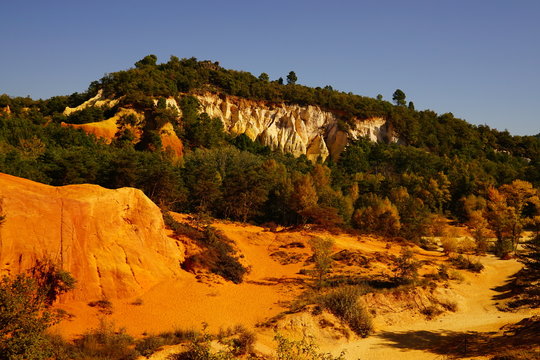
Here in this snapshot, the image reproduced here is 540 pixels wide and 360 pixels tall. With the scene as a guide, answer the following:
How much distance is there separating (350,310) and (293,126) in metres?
62.1

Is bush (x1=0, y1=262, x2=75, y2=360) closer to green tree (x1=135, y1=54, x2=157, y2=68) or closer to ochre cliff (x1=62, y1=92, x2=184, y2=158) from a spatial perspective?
ochre cliff (x1=62, y1=92, x2=184, y2=158)

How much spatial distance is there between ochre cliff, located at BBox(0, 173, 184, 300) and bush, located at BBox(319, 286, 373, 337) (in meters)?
7.65

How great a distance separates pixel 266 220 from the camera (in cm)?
4066

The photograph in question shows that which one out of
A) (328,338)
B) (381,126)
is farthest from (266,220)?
(381,126)

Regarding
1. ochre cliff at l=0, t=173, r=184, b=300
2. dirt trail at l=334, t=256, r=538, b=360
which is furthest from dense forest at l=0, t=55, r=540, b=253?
ochre cliff at l=0, t=173, r=184, b=300

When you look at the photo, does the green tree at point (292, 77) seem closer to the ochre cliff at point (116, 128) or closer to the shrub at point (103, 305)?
the ochre cliff at point (116, 128)

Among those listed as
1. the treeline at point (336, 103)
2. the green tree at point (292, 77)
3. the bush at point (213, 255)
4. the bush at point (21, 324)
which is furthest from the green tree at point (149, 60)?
the bush at point (21, 324)

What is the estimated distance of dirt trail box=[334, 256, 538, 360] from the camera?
15.1 metres

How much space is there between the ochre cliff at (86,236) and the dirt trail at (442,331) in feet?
30.9

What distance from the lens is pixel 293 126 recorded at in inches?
3041

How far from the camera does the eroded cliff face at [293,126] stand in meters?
73.1

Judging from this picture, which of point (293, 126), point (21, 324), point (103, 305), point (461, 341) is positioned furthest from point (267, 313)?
point (293, 126)

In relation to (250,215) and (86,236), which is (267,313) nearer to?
(86,236)

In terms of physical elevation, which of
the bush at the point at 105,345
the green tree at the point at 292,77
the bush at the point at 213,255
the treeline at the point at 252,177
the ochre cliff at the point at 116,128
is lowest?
the bush at the point at 105,345
